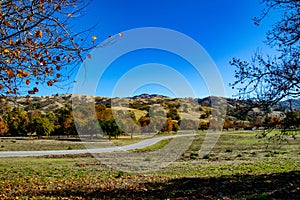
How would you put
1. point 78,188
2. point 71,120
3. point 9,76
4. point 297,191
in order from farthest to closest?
1. point 71,120
2. point 78,188
3. point 297,191
4. point 9,76

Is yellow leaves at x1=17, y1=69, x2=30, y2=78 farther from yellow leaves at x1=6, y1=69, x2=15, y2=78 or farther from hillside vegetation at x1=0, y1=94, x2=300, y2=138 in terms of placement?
hillside vegetation at x1=0, y1=94, x2=300, y2=138

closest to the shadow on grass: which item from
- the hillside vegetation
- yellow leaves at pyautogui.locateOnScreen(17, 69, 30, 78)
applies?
the hillside vegetation

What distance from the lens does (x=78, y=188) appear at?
11266 mm

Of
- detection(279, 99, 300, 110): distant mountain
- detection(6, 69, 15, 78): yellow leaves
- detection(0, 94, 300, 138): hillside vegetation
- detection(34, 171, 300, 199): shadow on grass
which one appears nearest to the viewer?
detection(6, 69, 15, 78): yellow leaves

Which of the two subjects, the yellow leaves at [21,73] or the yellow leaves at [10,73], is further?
the yellow leaves at [21,73]

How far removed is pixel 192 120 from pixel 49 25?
290 feet

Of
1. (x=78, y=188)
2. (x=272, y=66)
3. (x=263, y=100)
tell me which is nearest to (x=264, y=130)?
(x=263, y=100)

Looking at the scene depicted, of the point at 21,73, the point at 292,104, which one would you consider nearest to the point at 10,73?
the point at 21,73

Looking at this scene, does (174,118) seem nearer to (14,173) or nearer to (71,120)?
(71,120)

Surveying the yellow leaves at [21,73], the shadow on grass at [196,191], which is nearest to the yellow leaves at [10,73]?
the yellow leaves at [21,73]

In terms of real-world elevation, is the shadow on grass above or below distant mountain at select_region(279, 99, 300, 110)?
below

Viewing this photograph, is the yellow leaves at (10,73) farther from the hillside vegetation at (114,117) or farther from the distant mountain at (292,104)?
the distant mountain at (292,104)

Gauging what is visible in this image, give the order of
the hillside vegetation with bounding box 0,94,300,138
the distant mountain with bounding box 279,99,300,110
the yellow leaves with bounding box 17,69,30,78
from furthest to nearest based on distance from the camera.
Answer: the distant mountain with bounding box 279,99,300,110 < the hillside vegetation with bounding box 0,94,300,138 < the yellow leaves with bounding box 17,69,30,78

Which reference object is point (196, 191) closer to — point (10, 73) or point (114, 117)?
point (10, 73)
